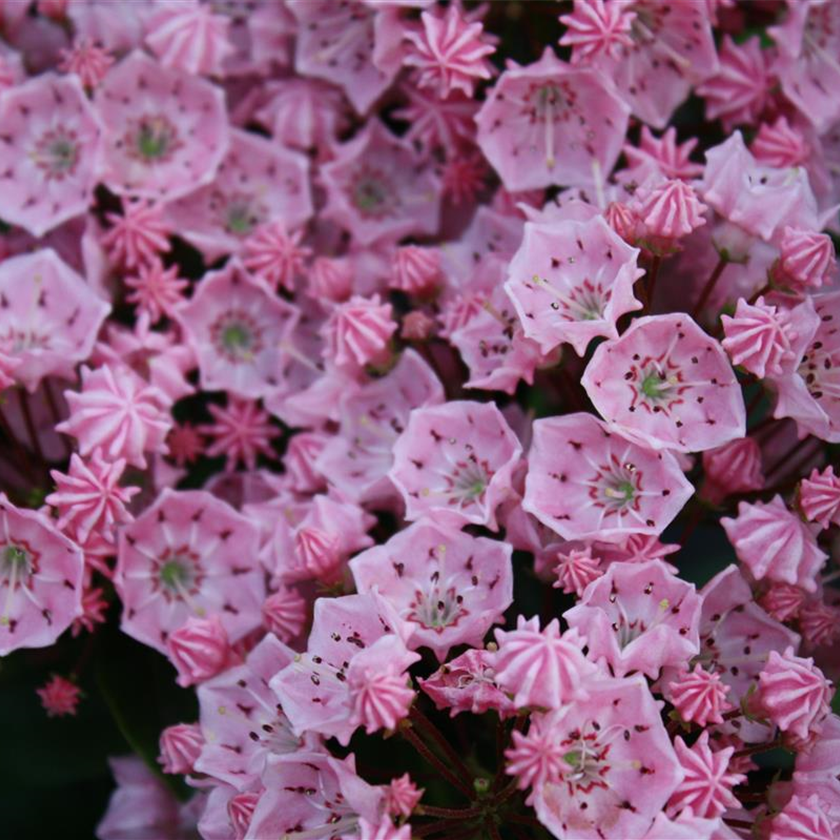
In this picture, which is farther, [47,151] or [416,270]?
[47,151]

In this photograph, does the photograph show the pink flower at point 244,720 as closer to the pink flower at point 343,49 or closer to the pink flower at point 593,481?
the pink flower at point 593,481

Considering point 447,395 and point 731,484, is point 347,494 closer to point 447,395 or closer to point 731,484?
point 447,395

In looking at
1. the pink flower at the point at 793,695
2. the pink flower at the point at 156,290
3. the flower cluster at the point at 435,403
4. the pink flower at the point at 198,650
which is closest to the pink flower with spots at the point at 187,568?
the flower cluster at the point at 435,403

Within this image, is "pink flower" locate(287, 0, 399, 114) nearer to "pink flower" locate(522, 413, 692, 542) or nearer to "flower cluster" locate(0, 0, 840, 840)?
"flower cluster" locate(0, 0, 840, 840)

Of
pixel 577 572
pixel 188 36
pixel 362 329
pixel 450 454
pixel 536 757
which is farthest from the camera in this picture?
pixel 188 36

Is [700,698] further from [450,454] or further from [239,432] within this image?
[239,432]

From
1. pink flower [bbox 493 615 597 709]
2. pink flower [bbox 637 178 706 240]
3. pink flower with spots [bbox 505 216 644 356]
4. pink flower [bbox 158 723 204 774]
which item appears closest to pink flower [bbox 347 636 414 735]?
pink flower [bbox 493 615 597 709]

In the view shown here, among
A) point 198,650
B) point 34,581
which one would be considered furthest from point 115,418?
point 198,650

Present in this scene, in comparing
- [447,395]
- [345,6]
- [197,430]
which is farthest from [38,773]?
[345,6]
